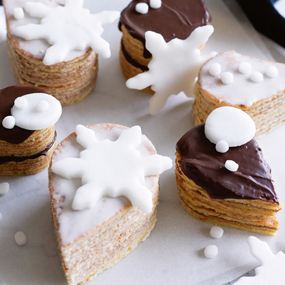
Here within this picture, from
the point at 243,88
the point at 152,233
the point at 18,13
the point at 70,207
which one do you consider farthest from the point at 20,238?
the point at 243,88

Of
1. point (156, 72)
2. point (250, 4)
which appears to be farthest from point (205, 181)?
point (250, 4)

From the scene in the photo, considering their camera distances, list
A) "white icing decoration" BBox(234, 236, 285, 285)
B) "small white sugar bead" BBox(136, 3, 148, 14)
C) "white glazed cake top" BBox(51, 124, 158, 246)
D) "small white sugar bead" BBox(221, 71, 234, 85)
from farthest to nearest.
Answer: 1. "small white sugar bead" BBox(136, 3, 148, 14)
2. "small white sugar bead" BBox(221, 71, 234, 85)
3. "white icing decoration" BBox(234, 236, 285, 285)
4. "white glazed cake top" BBox(51, 124, 158, 246)

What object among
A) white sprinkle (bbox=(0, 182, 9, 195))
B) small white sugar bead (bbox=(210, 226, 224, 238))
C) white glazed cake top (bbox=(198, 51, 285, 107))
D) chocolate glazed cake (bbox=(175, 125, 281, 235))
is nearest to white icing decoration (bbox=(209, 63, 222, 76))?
white glazed cake top (bbox=(198, 51, 285, 107))

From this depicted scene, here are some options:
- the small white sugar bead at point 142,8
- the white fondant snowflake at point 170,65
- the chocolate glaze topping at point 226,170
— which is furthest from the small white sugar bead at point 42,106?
the small white sugar bead at point 142,8

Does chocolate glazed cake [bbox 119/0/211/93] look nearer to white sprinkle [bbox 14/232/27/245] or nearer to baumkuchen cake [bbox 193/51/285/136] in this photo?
baumkuchen cake [bbox 193/51/285/136]

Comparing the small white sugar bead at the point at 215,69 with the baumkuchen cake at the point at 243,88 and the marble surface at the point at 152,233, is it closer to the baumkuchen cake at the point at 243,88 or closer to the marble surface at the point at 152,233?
the baumkuchen cake at the point at 243,88

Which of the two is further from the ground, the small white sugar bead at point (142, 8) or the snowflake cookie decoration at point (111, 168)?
the small white sugar bead at point (142, 8)
